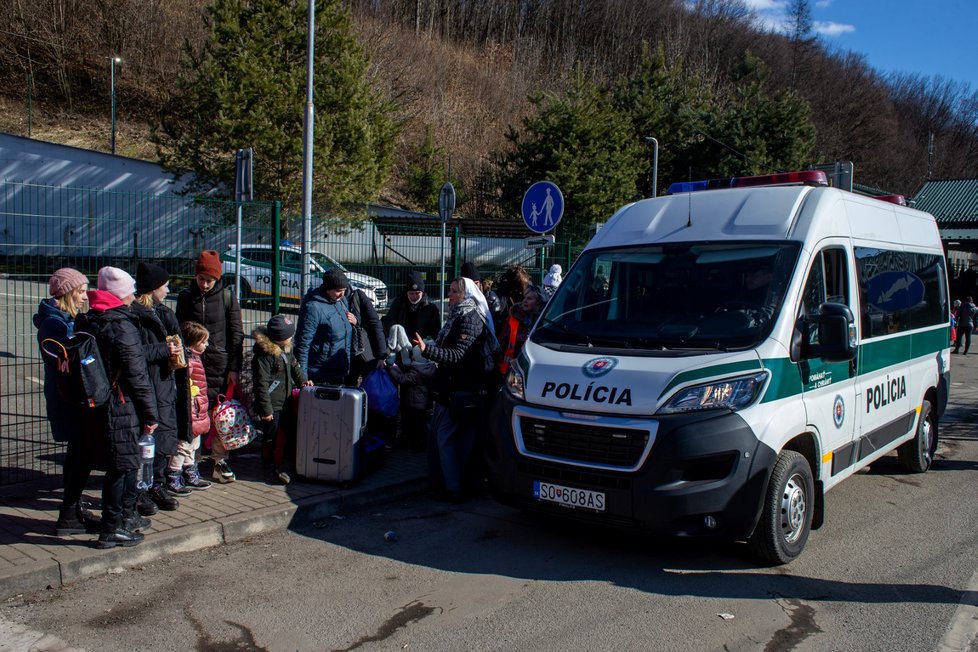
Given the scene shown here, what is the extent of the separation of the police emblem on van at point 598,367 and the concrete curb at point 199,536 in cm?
248

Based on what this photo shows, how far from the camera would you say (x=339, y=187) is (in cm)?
2506

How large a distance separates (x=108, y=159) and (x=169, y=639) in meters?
25.2

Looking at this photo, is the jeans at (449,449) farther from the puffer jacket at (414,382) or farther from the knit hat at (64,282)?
the knit hat at (64,282)

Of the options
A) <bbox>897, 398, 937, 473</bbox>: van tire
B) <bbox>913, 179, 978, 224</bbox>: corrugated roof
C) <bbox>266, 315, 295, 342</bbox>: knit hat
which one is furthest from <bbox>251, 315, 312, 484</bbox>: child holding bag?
<bbox>913, 179, 978, 224</bbox>: corrugated roof

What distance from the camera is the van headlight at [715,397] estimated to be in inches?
191

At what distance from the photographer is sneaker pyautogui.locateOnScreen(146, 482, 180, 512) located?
19.3 feet

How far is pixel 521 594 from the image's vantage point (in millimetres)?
4828

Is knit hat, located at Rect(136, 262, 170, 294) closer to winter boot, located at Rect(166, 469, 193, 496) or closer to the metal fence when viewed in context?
the metal fence

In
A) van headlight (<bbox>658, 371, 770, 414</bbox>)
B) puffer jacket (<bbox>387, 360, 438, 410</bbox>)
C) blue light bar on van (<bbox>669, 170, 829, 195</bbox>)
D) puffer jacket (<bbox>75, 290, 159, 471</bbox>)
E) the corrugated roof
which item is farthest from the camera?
the corrugated roof

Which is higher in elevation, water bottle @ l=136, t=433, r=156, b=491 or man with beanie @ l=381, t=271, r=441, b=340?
man with beanie @ l=381, t=271, r=441, b=340

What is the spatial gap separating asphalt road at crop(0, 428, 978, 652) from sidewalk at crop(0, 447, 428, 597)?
0.11 metres

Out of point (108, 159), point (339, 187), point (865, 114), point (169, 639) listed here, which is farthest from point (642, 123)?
point (169, 639)

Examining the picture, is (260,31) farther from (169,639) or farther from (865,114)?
(865,114)

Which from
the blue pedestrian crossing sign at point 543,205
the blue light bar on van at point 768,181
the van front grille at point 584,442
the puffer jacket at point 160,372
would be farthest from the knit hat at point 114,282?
the blue pedestrian crossing sign at point 543,205
